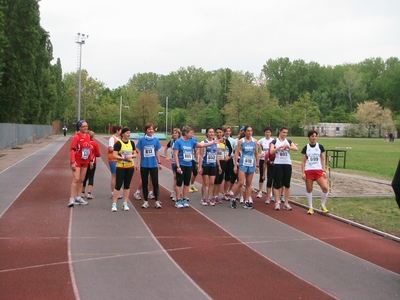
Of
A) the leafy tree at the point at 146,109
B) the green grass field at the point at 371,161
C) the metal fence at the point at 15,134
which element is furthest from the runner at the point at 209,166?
the leafy tree at the point at 146,109

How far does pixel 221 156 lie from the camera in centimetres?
1215

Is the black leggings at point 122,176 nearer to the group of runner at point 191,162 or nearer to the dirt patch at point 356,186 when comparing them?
the group of runner at point 191,162

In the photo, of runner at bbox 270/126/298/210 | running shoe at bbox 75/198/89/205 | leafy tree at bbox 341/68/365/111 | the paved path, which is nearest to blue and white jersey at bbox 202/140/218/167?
the paved path

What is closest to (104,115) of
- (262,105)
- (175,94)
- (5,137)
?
(262,105)

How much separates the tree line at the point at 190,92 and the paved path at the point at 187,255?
70.5 ft

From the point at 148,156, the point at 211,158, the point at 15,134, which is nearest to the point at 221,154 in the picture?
the point at 211,158

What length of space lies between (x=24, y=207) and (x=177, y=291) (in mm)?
6292

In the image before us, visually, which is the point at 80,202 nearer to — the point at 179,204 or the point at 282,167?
the point at 179,204

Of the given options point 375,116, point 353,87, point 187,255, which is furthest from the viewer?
point 353,87

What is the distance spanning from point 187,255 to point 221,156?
214 inches

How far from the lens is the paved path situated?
549 cm

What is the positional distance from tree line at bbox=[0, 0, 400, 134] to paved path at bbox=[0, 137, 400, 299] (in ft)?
70.5

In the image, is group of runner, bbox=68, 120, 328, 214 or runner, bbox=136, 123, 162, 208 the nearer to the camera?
group of runner, bbox=68, 120, 328, 214

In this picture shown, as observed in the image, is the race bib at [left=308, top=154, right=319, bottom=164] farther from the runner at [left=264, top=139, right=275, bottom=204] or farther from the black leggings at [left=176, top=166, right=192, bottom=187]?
the black leggings at [left=176, top=166, right=192, bottom=187]
